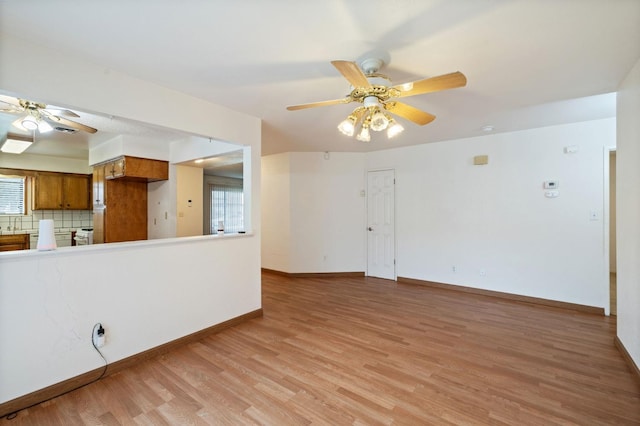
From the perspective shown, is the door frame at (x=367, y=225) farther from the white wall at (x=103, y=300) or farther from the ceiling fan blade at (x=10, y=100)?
the ceiling fan blade at (x=10, y=100)

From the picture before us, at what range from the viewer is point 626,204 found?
244 cm

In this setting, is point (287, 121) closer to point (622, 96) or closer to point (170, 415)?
point (170, 415)

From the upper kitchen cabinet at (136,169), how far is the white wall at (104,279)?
2.27 metres

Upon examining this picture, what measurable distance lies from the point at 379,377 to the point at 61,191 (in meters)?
7.14

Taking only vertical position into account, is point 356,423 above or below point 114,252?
below

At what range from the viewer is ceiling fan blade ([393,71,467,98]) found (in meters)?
1.67

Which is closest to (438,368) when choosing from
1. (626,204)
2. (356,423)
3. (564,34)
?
(356,423)

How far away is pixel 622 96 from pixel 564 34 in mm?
1349

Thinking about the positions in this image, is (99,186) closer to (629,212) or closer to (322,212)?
(322,212)

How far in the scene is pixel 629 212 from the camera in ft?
7.77

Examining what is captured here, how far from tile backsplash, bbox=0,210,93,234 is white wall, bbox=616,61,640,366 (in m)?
8.12

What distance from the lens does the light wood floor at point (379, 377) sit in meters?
1.79

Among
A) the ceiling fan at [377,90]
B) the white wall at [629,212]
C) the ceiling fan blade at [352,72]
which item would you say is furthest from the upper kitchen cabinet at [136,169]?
the white wall at [629,212]

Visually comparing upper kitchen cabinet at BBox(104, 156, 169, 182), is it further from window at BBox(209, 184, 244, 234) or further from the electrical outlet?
the electrical outlet
